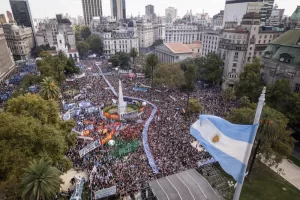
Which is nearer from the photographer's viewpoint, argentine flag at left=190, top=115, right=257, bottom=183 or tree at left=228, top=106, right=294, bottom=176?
argentine flag at left=190, top=115, right=257, bottom=183

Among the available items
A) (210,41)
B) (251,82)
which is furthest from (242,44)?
(210,41)

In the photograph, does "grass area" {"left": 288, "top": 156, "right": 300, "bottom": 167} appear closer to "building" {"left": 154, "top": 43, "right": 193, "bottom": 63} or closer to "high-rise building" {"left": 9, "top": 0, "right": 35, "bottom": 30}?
"building" {"left": 154, "top": 43, "right": 193, "bottom": 63}

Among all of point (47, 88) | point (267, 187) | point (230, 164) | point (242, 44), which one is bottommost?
point (267, 187)

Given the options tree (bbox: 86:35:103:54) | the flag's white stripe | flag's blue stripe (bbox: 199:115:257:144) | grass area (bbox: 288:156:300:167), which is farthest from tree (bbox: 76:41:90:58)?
flag's blue stripe (bbox: 199:115:257:144)

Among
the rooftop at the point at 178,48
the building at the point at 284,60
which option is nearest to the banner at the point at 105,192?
the building at the point at 284,60

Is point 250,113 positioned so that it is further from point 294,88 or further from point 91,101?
point 91,101

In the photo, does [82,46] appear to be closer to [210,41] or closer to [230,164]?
[210,41]
